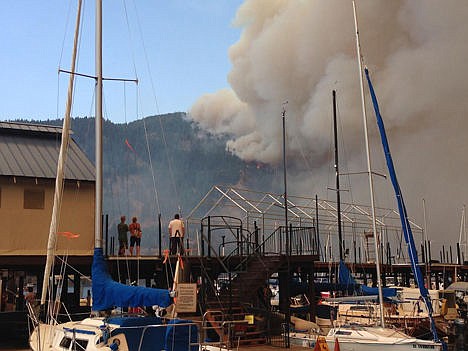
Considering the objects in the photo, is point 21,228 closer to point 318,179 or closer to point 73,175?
point 73,175

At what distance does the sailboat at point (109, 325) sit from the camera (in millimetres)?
15461

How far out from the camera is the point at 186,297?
53.0ft

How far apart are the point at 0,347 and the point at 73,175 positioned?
8.29 m

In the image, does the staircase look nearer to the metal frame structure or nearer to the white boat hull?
the metal frame structure

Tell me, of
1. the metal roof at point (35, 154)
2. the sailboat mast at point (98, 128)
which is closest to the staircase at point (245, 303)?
the sailboat mast at point (98, 128)

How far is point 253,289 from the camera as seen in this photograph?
25.3m

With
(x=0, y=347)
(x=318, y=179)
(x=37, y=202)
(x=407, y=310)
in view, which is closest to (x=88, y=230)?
(x=37, y=202)

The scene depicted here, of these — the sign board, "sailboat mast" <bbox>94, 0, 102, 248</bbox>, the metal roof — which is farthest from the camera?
the metal roof

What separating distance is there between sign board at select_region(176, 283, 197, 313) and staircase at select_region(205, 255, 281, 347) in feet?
23.7

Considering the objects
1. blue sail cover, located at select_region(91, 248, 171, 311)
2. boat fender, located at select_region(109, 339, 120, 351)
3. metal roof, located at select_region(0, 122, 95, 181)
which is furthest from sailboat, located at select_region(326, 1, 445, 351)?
metal roof, located at select_region(0, 122, 95, 181)

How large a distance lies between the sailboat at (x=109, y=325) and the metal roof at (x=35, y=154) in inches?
299

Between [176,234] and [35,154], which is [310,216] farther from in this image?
[35,154]

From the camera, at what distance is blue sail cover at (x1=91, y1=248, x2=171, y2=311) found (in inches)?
651

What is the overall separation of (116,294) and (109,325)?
2.01 metres
